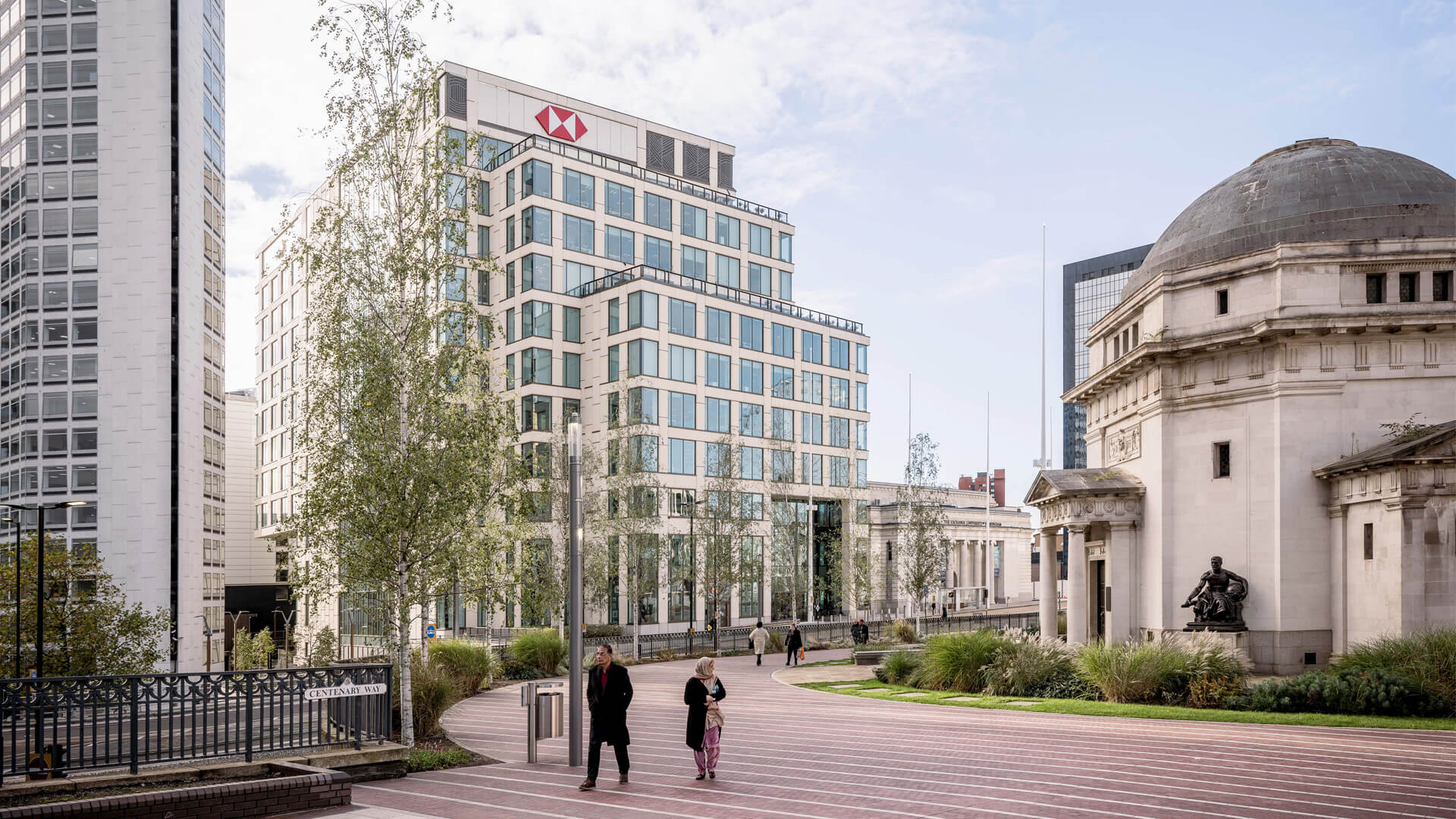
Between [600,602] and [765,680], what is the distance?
72.0 feet

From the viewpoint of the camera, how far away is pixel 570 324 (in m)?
70.7

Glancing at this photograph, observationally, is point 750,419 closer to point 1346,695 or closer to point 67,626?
point 67,626

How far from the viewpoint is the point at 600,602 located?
5478 centimetres

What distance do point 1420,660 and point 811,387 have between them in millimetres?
58461

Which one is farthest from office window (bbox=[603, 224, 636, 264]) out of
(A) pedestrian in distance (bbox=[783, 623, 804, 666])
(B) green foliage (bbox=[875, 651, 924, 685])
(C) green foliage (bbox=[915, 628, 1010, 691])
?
(C) green foliage (bbox=[915, 628, 1010, 691])

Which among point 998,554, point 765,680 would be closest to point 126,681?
point 765,680

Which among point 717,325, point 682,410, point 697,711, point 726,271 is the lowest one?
point 697,711

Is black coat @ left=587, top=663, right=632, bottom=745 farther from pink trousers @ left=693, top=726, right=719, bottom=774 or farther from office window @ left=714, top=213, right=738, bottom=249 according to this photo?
Answer: office window @ left=714, top=213, right=738, bottom=249

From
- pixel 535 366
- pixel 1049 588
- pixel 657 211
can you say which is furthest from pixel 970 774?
pixel 657 211

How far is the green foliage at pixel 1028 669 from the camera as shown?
26.6 metres

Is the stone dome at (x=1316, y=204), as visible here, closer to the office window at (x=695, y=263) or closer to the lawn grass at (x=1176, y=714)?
the lawn grass at (x=1176, y=714)

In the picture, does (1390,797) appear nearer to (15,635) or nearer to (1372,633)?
(1372,633)

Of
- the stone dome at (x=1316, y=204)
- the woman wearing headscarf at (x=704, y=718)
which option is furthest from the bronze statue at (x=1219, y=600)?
the woman wearing headscarf at (x=704, y=718)

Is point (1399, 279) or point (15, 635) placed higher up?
point (1399, 279)
